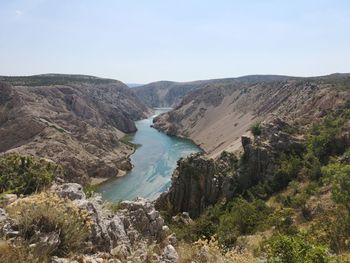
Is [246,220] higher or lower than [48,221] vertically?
lower

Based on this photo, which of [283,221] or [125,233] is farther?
[283,221]

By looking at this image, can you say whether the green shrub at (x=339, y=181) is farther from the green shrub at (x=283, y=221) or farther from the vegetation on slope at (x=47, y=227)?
the vegetation on slope at (x=47, y=227)

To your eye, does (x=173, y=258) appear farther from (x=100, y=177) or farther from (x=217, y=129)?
(x=217, y=129)

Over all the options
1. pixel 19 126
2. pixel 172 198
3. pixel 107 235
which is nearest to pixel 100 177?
pixel 19 126

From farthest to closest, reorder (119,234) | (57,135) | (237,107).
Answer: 1. (237,107)
2. (57,135)
3. (119,234)

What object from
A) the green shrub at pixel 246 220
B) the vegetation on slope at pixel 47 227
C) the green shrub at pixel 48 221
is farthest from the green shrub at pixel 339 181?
the green shrub at pixel 48 221

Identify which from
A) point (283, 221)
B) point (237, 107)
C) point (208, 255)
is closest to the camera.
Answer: point (208, 255)

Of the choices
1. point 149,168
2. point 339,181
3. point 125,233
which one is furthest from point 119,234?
point 149,168

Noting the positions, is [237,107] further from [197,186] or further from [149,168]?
[197,186]
